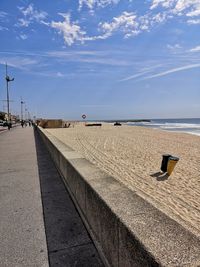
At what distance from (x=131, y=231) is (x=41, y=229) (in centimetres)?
194

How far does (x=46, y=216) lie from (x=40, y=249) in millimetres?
1033

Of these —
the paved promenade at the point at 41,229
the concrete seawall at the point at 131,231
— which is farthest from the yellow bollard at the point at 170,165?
the concrete seawall at the point at 131,231

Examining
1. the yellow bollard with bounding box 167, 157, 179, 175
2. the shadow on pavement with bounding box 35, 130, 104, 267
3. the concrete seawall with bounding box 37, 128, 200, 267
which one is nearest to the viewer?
the concrete seawall with bounding box 37, 128, 200, 267

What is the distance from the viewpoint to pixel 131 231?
2008 mm

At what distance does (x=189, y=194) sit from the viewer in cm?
673

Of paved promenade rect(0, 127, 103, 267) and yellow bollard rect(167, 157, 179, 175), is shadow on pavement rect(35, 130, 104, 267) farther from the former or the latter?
yellow bollard rect(167, 157, 179, 175)

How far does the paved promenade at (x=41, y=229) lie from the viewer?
2.80 meters

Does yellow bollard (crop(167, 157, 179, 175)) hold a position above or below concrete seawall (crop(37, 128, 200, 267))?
below

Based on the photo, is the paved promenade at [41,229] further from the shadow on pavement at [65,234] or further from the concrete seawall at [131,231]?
the concrete seawall at [131,231]

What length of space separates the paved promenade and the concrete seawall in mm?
205

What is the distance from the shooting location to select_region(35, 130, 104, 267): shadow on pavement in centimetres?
278

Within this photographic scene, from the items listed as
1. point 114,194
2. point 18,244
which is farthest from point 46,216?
point 114,194

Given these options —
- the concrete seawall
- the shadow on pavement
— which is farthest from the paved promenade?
the concrete seawall

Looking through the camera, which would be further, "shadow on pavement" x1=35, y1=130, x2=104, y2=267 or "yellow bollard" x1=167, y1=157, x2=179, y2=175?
"yellow bollard" x1=167, y1=157, x2=179, y2=175
